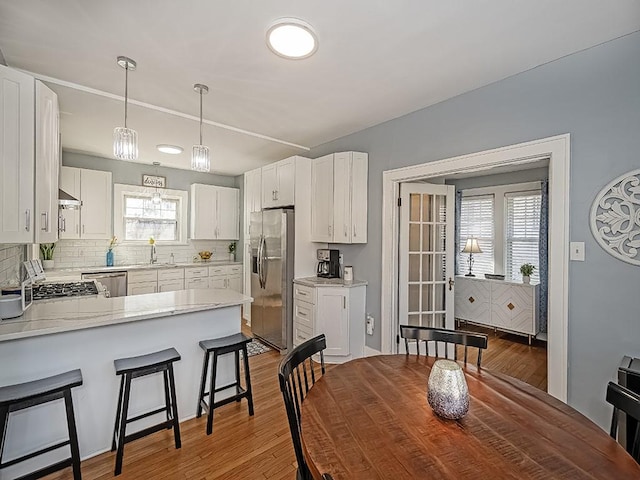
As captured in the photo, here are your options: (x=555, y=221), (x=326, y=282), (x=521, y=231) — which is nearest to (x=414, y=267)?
(x=326, y=282)

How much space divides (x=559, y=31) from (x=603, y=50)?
0.40 meters

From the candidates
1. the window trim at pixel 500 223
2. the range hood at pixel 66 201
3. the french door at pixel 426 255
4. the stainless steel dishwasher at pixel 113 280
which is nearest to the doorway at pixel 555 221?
the french door at pixel 426 255

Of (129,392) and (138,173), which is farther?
(138,173)

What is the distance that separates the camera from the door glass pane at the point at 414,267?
361 centimetres

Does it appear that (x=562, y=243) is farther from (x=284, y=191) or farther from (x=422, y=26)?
(x=284, y=191)

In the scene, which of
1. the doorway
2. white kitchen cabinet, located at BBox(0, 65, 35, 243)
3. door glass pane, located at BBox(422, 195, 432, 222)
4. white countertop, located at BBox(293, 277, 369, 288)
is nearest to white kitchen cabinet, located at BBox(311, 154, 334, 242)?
white countertop, located at BBox(293, 277, 369, 288)

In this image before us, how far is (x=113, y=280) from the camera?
14.3ft

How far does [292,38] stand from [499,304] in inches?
172

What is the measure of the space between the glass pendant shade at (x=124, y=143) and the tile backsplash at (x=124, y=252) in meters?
3.40

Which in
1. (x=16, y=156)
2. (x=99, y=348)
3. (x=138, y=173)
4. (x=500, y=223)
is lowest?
(x=99, y=348)

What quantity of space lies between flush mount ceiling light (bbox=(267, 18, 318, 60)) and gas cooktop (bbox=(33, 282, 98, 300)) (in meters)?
2.77

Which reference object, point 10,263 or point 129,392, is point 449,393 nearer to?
point 129,392

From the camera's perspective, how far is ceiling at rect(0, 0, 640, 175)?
174 cm

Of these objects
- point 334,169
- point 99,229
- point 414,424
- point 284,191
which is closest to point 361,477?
point 414,424
